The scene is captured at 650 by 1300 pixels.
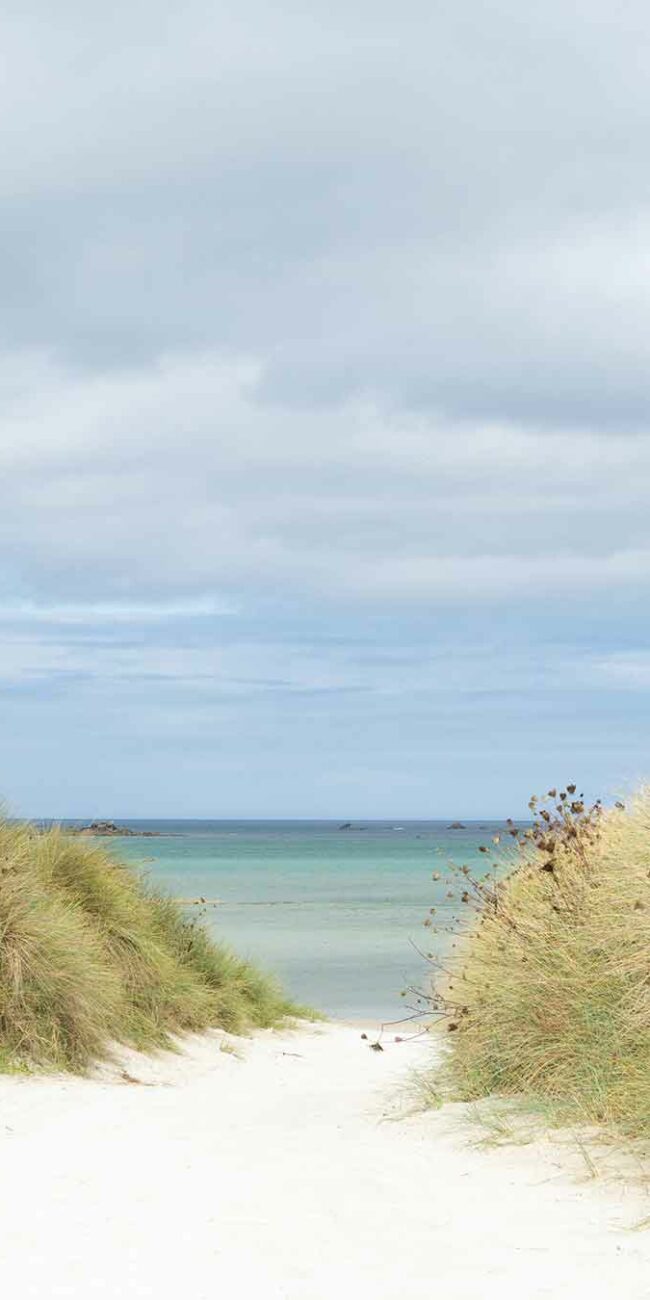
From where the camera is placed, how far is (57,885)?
38.8 feet

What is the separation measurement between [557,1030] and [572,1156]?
1.29m

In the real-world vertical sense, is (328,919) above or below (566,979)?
below

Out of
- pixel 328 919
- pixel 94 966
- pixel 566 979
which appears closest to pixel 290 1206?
pixel 566 979

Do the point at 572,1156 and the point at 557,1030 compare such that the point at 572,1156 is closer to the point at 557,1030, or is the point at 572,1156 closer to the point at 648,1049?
the point at 648,1049

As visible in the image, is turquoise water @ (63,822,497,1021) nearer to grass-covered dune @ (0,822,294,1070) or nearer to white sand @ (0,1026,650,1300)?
grass-covered dune @ (0,822,294,1070)

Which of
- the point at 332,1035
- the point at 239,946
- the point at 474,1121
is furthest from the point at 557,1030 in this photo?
the point at 239,946

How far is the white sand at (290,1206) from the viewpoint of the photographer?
4.77 metres

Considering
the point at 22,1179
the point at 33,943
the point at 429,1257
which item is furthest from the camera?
the point at 33,943

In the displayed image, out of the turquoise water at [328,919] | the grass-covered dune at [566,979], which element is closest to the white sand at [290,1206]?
the grass-covered dune at [566,979]

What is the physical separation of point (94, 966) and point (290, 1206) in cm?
478

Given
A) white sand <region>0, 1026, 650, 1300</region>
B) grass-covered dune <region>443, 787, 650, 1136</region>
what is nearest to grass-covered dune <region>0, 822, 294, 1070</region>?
white sand <region>0, 1026, 650, 1300</region>

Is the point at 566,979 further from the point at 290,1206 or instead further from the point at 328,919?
the point at 328,919

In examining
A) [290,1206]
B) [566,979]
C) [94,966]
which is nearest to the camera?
[290,1206]

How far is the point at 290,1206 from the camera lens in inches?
233
